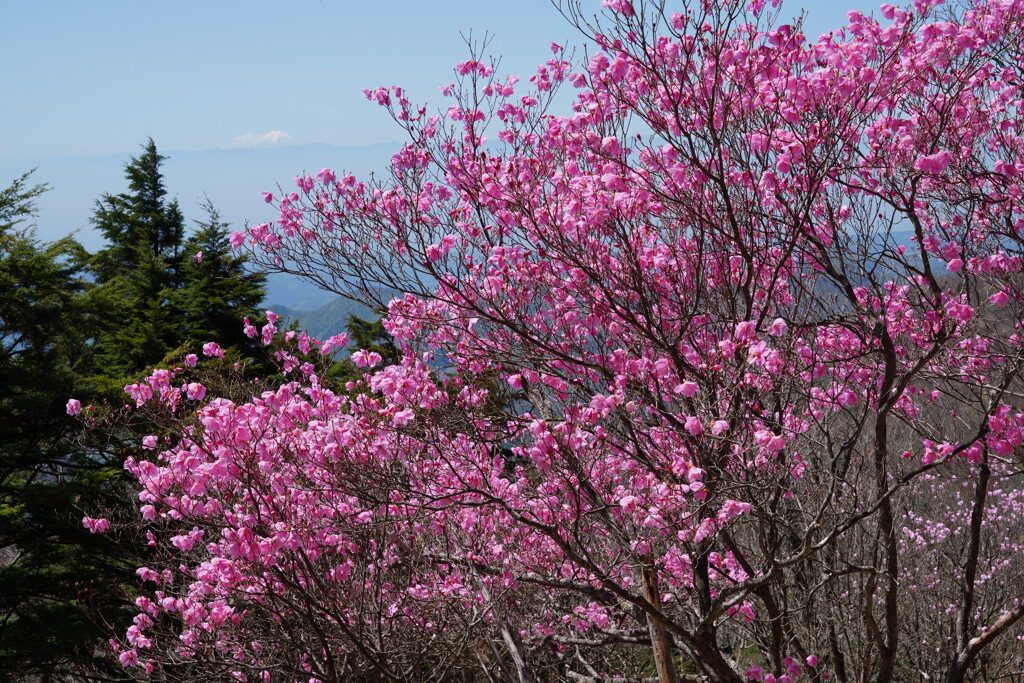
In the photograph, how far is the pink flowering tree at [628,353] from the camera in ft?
15.4

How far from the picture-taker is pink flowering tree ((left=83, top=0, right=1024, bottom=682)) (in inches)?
185

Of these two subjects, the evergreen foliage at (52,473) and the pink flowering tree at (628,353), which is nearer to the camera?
the pink flowering tree at (628,353)

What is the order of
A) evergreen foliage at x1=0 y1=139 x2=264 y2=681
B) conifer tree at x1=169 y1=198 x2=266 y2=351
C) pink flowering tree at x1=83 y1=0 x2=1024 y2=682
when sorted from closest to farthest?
pink flowering tree at x1=83 y1=0 x2=1024 y2=682 < evergreen foliage at x1=0 y1=139 x2=264 y2=681 < conifer tree at x1=169 y1=198 x2=266 y2=351

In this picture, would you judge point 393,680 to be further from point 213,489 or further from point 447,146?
point 447,146

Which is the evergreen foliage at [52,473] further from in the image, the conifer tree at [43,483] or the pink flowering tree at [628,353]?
the pink flowering tree at [628,353]

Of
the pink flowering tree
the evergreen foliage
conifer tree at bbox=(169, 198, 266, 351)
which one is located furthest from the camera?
conifer tree at bbox=(169, 198, 266, 351)

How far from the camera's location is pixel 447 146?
6.00 metres

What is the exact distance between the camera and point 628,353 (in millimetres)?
5355

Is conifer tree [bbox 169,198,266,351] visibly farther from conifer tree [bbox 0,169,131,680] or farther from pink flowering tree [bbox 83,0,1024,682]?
pink flowering tree [bbox 83,0,1024,682]

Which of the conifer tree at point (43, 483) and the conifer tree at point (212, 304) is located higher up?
the conifer tree at point (212, 304)

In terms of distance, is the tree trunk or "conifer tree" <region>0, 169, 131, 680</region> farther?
"conifer tree" <region>0, 169, 131, 680</region>

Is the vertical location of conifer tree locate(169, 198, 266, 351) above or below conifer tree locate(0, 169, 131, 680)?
above

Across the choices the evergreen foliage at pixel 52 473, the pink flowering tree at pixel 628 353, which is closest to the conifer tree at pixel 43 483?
the evergreen foliage at pixel 52 473

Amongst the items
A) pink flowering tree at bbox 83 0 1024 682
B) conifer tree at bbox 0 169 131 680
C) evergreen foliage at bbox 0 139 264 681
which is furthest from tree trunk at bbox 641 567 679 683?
conifer tree at bbox 0 169 131 680
